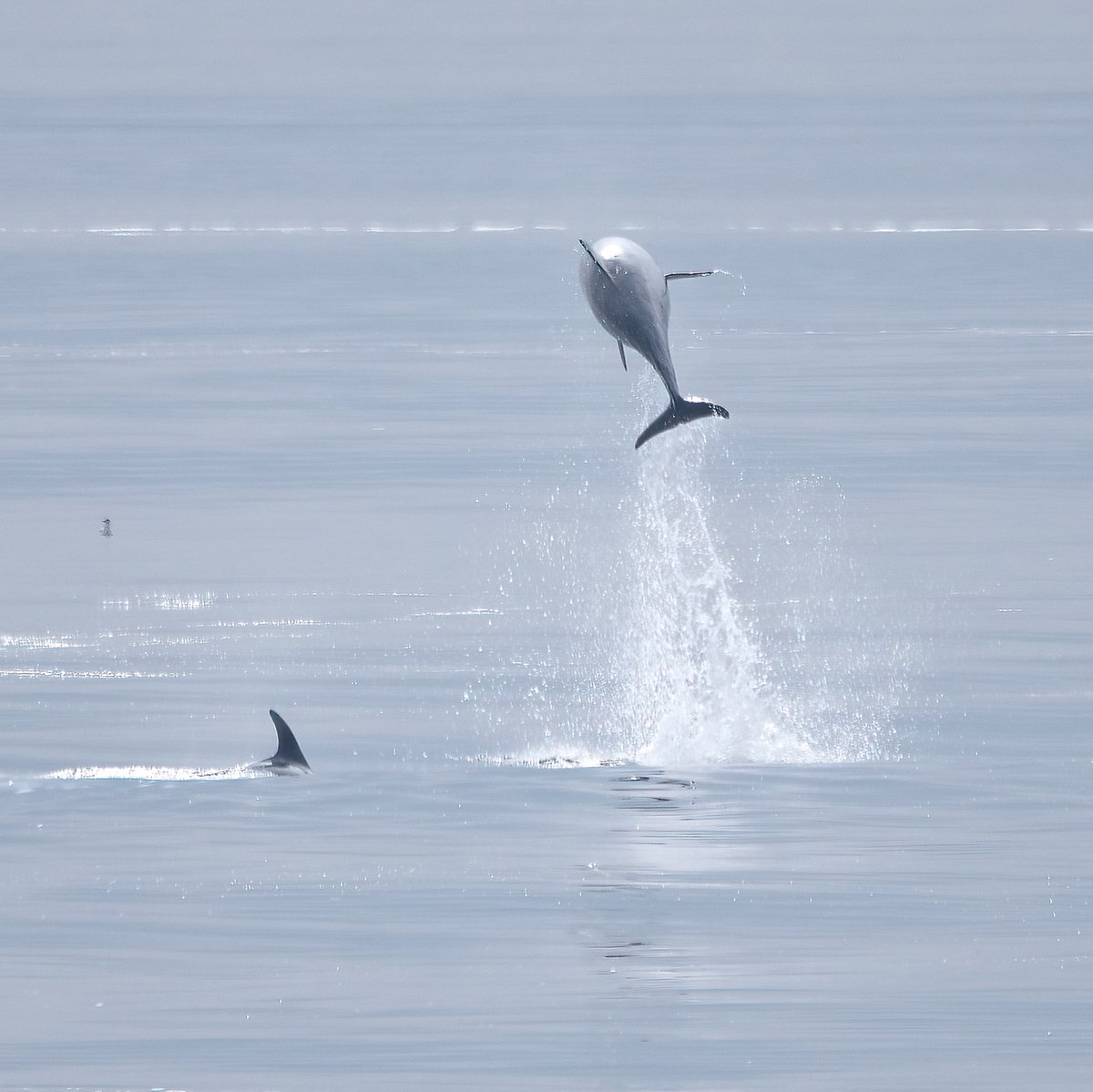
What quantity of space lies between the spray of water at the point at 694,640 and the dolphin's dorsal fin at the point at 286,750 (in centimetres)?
220

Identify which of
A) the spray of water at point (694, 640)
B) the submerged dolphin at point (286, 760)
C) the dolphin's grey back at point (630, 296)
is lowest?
the submerged dolphin at point (286, 760)

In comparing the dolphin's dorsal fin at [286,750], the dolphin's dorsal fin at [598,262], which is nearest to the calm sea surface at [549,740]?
the dolphin's dorsal fin at [286,750]

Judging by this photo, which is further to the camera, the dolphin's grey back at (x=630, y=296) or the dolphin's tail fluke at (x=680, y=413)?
the dolphin's tail fluke at (x=680, y=413)

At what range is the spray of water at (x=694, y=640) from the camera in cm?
2841

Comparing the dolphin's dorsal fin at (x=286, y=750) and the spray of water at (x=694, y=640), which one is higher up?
the spray of water at (x=694, y=640)

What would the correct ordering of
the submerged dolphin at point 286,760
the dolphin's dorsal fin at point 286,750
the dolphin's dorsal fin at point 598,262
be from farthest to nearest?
the submerged dolphin at point 286,760 → the dolphin's dorsal fin at point 286,750 → the dolphin's dorsal fin at point 598,262

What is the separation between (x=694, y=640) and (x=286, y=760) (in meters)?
9.96

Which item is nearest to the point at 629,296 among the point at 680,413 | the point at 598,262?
the point at 598,262

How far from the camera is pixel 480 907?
21719 mm

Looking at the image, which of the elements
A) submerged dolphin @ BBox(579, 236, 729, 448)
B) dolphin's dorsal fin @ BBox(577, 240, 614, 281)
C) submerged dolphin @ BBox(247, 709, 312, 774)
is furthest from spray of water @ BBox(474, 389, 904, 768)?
dolphin's dorsal fin @ BBox(577, 240, 614, 281)

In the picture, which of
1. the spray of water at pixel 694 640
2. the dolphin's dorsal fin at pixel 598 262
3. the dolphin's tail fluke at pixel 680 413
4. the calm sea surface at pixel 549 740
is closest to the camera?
the calm sea surface at pixel 549 740

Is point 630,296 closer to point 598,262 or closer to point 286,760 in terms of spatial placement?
point 598,262

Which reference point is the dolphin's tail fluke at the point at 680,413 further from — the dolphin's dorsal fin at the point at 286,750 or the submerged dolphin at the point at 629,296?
the dolphin's dorsal fin at the point at 286,750

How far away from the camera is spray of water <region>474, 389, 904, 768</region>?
93.2ft
